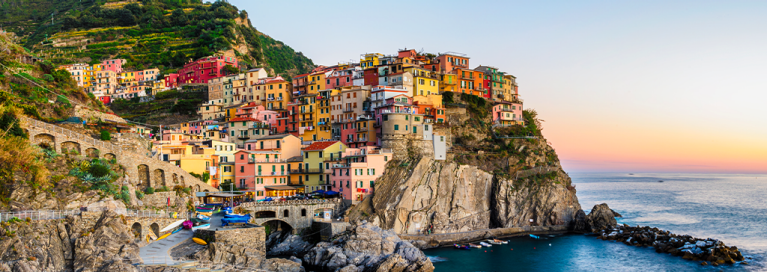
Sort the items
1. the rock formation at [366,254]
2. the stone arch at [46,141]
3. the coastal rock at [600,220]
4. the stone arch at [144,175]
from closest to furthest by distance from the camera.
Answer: the stone arch at [46,141] < the rock formation at [366,254] < the stone arch at [144,175] < the coastal rock at [600,220]

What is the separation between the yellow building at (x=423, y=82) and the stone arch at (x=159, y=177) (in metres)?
31.7

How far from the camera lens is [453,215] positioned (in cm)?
5675

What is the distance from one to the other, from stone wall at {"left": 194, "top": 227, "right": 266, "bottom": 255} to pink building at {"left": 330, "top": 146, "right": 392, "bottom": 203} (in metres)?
15.2

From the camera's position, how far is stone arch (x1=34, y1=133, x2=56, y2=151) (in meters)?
38.8

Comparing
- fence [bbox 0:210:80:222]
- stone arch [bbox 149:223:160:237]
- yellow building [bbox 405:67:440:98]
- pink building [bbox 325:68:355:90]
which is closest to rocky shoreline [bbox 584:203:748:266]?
yellow building [bbox 405:67:440:98]

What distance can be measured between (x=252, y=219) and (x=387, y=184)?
1446 centimetres

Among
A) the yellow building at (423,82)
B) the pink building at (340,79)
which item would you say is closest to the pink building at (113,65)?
the pink building at (340,79)

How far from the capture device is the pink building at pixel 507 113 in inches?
2876

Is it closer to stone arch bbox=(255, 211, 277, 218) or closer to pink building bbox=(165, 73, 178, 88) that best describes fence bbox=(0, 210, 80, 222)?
stone arch bbox=(255, 211, 277, 218)

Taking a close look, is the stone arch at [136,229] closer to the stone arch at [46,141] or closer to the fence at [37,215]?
the fence at [37,215]

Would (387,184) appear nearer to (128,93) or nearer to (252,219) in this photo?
(252,219)

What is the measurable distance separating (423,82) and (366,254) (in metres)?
31.7

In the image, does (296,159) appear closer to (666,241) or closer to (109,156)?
(109,156)

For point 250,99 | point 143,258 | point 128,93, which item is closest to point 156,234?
point 143,258
